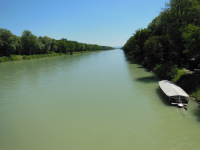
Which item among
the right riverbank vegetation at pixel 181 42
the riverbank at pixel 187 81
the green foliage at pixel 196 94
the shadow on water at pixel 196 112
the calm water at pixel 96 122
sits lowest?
the calm water at pixel 96 122

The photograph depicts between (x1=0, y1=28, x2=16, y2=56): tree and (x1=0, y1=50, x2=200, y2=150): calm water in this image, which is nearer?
(x1=0, y1=50, x2=200, y2=150): calm water

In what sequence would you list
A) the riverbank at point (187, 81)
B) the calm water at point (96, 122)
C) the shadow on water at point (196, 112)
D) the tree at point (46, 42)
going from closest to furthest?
the calm water at point (96, 122) → the shadow on water at point (196, 112) → the riverbank at point (187, 81) → the tree at point (46, 42)

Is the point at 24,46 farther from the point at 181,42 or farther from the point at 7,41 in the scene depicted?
the point at 181,42

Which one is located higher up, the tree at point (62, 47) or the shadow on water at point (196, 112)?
the tree at point (62, 47)

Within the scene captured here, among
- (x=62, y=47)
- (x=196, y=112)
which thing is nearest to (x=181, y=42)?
(x=196, y=112)

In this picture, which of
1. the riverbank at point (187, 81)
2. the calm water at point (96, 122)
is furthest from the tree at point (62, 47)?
the riverbank at point (187, 81)

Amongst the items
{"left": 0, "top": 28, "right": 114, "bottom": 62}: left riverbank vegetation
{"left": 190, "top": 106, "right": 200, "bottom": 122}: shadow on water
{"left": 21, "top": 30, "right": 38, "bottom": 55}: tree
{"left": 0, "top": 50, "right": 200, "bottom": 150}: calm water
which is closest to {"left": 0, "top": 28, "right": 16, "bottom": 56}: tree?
{"left": 0, "top": 28, "right": 114, "bottom": 62}: left riverbank vegetation

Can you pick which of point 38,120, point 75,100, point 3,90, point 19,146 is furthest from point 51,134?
point 3,90

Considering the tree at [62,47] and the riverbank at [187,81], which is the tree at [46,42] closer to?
the tree at [62,47]

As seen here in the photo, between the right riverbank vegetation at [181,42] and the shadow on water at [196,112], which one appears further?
the right riverbank vegetation at [181,42]

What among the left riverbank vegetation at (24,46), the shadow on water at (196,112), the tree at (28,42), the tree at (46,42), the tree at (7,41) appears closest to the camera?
the shadow on water at (196,112)

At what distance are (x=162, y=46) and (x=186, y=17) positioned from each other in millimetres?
8686

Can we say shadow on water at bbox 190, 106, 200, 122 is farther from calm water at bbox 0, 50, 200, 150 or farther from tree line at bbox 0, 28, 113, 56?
tree line at bbox 0, 28, 113, 56

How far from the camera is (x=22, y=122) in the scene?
10.5m
